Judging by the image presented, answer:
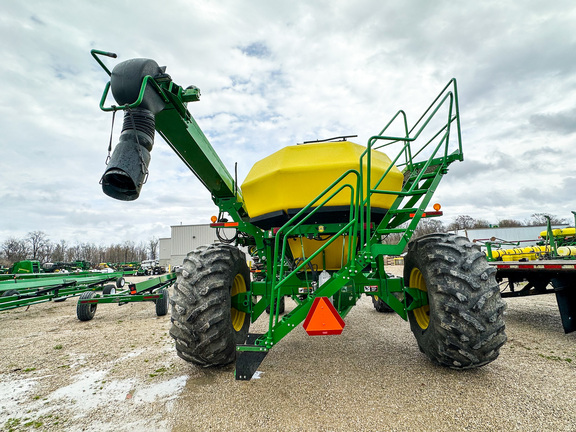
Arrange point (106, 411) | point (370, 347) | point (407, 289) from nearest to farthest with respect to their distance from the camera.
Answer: point (106, 411)
point (407, 289)
point (370, 347)

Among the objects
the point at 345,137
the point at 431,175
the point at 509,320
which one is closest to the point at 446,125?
the point at 431,175

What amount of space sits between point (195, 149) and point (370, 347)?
10.8ft

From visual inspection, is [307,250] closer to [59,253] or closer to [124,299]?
[124,299]

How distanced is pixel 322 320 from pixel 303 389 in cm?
75

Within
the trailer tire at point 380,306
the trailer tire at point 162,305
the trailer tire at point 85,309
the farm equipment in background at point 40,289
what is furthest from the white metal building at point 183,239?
the trailer tire at point 380,306

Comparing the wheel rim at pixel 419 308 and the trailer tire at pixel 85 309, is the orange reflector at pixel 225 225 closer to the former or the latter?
the wheel rim at pixel 419 308

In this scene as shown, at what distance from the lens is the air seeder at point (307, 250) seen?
2506 millimetres

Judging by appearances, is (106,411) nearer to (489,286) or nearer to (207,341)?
(207,341)

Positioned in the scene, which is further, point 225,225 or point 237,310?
point 225,225

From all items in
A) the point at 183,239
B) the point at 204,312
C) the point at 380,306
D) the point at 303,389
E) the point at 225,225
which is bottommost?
the point at 380,306

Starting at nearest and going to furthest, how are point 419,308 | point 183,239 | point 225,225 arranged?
point 419,308, point 225,225, point 183,239

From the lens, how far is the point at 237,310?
13.0 ft

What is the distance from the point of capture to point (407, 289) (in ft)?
11.4

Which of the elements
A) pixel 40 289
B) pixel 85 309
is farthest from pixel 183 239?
pixel 85 309
